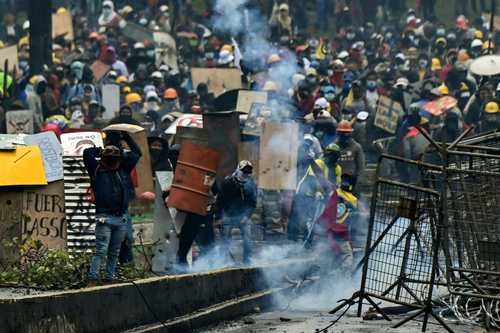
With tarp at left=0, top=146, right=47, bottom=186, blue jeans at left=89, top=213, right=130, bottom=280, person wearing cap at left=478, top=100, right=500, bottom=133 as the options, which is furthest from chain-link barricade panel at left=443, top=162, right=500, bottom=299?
person wearing cap at left=478, top=100, right=500, bottom=133

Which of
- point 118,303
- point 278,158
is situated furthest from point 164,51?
point 118,303

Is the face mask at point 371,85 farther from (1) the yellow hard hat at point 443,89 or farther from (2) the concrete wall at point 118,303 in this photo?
(2) the concrete wall at point 118,303

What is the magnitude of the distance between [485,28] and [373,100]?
37.9 feet

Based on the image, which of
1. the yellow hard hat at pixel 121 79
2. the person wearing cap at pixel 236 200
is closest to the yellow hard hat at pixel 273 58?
the yellow hard hat at pixel 121 79

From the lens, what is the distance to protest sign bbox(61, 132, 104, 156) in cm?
1577

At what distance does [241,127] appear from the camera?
66.3 feet

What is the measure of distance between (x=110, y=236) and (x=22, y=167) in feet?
4.95

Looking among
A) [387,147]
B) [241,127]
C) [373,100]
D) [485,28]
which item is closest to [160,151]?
[241,127]

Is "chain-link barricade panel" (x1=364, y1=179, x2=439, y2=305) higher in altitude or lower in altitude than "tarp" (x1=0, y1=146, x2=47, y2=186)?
lower

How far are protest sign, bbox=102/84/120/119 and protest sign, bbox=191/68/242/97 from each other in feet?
4.95

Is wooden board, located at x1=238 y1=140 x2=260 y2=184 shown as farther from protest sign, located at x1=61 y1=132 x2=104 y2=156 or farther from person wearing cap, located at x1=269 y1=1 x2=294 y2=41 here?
person wearing cap, located at x1=269 y1=1 x2=294 y2=41

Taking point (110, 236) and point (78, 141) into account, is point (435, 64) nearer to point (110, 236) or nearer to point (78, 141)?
point (78, 141)

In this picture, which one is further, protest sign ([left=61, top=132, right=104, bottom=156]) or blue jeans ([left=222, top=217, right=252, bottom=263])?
blue jeans ([left=222, top=217, right=252, bottom=263])

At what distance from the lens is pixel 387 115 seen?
24.5m
